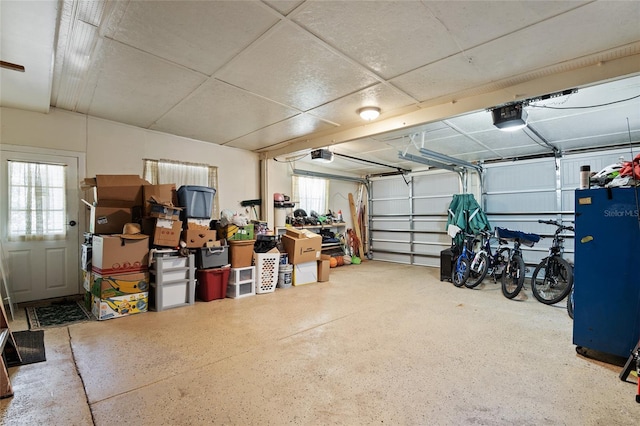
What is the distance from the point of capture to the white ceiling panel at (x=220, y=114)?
10.9 feet

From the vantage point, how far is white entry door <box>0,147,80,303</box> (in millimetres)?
3568

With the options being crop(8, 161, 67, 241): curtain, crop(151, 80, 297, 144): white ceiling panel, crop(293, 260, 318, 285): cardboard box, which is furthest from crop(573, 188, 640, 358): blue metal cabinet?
crop(8, 161, 67, 241): curtain

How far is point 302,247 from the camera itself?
200 inches

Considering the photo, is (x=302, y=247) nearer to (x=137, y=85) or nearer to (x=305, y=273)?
(x=305, y=273)

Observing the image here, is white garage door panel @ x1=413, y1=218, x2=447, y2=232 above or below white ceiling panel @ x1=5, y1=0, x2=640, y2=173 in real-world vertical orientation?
below

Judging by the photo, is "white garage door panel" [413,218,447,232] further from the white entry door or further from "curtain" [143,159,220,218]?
the white entry door

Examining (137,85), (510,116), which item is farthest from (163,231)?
(510,116)

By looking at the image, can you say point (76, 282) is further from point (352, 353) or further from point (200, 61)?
point (352, 353)

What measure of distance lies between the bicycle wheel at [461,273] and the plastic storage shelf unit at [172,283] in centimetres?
437

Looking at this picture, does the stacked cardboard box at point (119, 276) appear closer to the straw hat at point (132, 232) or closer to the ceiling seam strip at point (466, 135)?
the straw hat at point (132, 232)

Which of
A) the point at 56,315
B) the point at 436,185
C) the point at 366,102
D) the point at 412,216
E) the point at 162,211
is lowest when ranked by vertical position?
the point at 56,315

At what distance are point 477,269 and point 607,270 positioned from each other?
2697mm

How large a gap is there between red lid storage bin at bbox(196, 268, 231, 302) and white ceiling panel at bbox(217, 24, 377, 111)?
8.37 ft

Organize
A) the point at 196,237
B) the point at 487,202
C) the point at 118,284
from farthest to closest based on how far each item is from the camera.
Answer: the point at 487,202 → the point at 196,237 → the point at 118,284
